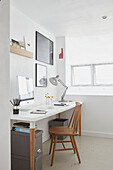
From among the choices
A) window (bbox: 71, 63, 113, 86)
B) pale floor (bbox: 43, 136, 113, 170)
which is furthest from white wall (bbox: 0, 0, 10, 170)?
window (bbox: 71, 63, 113, 86)

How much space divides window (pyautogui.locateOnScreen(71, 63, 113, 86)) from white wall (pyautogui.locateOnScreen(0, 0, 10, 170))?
3.13 meters

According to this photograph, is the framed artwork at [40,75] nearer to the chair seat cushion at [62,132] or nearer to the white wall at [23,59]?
the white wall at [23,59]

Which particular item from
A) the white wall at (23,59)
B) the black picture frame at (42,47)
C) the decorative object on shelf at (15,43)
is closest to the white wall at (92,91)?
the black picture frame at (42,47)

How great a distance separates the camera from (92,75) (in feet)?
14.6

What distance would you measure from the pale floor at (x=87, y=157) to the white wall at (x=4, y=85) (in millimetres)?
957

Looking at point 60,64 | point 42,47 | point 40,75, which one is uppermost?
point 42,47

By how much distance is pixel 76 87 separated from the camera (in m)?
4.55

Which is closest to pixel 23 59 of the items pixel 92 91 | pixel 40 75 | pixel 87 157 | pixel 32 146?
pixel 40 75

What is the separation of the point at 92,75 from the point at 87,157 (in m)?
2.28

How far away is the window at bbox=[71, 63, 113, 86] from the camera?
14.0 feet

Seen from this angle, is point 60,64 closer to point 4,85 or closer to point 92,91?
point 92,91

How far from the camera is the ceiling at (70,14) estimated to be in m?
2.56

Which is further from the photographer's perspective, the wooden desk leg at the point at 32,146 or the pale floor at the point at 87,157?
the pale floor at the point at 87,157

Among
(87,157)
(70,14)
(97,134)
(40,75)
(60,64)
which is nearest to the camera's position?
(87,157)
